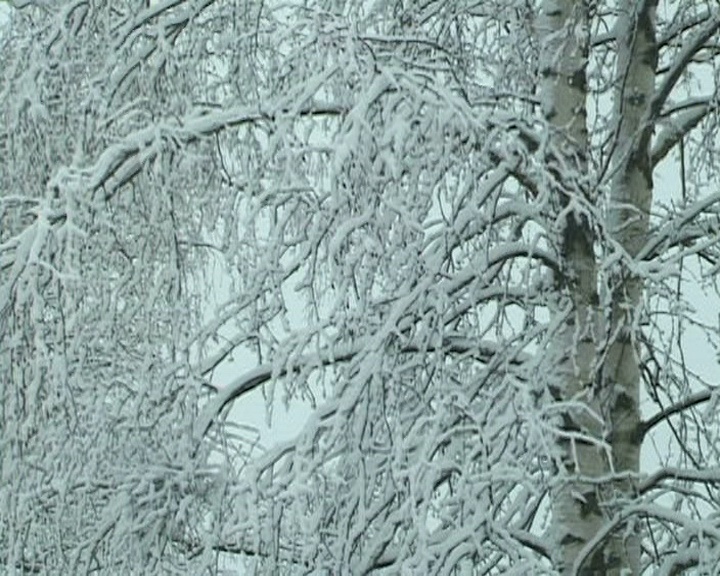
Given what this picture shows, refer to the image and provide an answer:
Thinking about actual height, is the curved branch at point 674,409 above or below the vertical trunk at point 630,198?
below

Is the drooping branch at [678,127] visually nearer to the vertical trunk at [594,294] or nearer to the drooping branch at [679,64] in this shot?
the vertical trunk at [594,294]

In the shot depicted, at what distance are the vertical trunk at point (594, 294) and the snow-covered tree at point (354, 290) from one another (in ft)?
0.04

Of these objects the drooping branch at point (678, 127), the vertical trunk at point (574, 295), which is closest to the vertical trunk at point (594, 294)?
the vertical trunk at point (574, 295)

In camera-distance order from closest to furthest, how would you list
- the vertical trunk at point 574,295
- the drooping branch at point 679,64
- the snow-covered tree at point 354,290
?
1. the snow-covered tree at point 354,290
2. the vertical trunk at point 574,295
3. the drooping branch at point 679,64

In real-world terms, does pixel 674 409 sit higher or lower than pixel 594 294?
lower

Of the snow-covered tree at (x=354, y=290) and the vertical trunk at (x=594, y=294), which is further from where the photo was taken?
the vertical trunk at (x=594, y=294)

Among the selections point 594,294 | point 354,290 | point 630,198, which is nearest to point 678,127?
point 630,198

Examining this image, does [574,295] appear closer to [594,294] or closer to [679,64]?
[594,294]

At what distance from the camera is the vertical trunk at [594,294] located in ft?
17.1

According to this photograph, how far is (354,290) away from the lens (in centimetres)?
400

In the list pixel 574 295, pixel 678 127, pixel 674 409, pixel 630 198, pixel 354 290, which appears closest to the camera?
pixel 354 290

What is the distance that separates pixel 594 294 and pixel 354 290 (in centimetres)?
149

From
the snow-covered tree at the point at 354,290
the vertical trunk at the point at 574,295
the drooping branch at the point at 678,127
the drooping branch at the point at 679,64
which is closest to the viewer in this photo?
the snow-covered tree at the point at 354,290

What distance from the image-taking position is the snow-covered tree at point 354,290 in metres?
4.14
